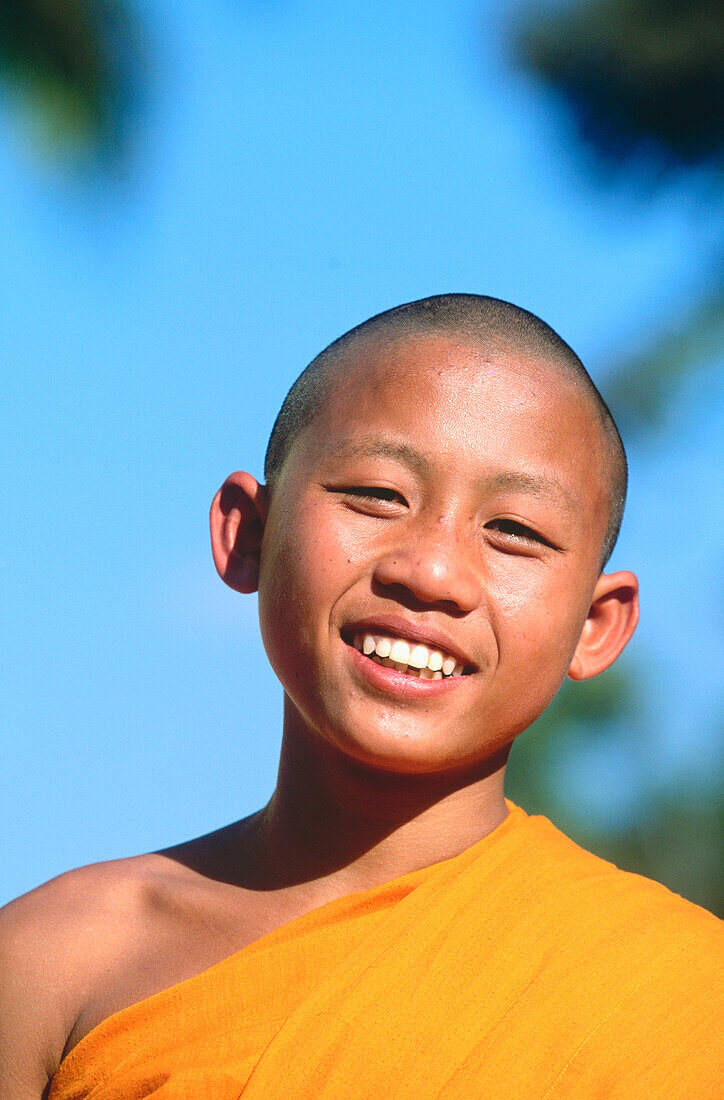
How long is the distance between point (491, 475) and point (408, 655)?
0.41 m

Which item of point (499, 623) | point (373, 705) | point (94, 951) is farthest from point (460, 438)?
point (94, 951)

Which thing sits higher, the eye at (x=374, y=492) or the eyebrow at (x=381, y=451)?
the eyebrow at (x=381, y=451)

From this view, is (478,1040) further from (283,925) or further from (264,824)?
(264,824)

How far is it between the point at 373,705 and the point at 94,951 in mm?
967

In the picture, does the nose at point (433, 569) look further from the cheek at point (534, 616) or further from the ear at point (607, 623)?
the ear at point (607, 623)

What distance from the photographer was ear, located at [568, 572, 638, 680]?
267cm

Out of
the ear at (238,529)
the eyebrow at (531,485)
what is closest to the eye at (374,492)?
the eyebrow at (531,485)

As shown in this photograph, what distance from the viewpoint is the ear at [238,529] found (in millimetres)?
2775

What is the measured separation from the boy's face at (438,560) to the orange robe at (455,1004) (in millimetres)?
318

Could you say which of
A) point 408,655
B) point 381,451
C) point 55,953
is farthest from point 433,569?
point 55,953

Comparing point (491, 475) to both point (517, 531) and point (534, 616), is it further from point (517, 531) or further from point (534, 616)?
point (534, 616)

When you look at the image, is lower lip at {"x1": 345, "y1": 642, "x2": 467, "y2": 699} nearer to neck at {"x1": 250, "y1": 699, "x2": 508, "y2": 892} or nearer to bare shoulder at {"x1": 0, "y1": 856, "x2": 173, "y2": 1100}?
neck at {"x1": 250, "y1": 699, "x2": 508, "y2": 892}

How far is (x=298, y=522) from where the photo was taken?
2447mm

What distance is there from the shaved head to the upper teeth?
568 millimetres
